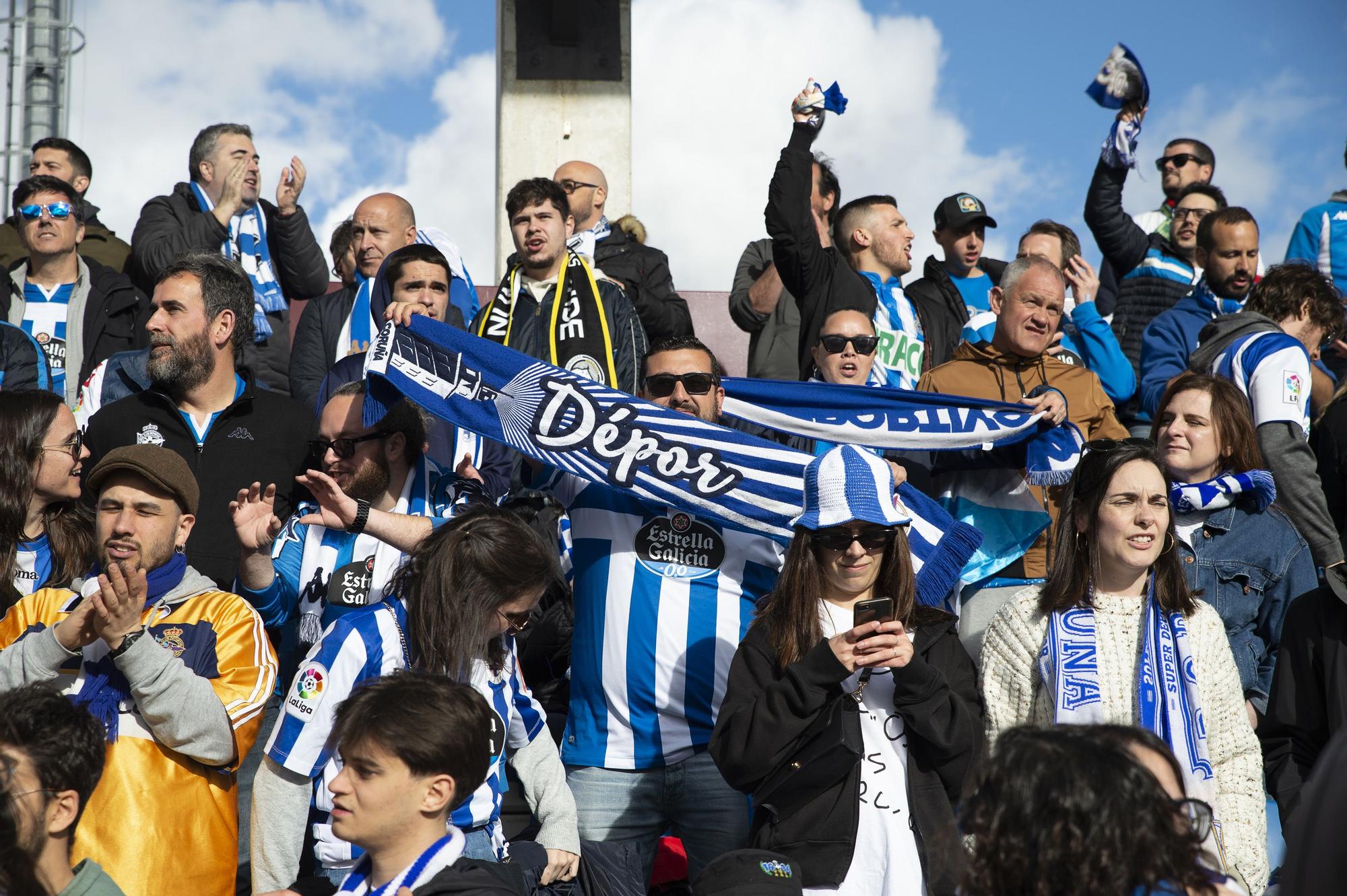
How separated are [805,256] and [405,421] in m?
2.33

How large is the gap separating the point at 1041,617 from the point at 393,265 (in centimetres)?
358

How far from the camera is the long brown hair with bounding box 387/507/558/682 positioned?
4039 mm

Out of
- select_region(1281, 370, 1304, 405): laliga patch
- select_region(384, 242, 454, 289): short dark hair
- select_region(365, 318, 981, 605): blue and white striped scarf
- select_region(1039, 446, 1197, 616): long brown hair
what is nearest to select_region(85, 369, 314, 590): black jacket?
select_region(365, 318, 981, 605): blue and white striped scarf

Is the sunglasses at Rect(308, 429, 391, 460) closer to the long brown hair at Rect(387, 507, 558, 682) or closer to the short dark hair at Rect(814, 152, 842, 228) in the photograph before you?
the long brown hair at Rect(387, 507, 558, 682)

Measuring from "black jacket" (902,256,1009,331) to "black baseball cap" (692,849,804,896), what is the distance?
436cm

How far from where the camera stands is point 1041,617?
4293 mm

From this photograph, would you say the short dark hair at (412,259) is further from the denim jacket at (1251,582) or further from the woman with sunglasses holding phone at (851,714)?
the denim jacket at (1251,582)

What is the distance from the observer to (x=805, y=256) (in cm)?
675

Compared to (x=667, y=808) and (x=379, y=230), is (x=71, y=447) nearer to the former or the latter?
(x=667, y=808)

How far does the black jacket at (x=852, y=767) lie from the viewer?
381 centimetres

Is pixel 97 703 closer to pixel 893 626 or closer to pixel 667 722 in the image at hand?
pixel 667 722

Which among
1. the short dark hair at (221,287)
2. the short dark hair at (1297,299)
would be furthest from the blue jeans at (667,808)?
the short dark hair at (1297,299)

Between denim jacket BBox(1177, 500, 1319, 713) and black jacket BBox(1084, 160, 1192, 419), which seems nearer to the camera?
denim jacket BBox(1177, 500, 1319, 713)

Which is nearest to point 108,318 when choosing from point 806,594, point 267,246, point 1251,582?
point 267,246
